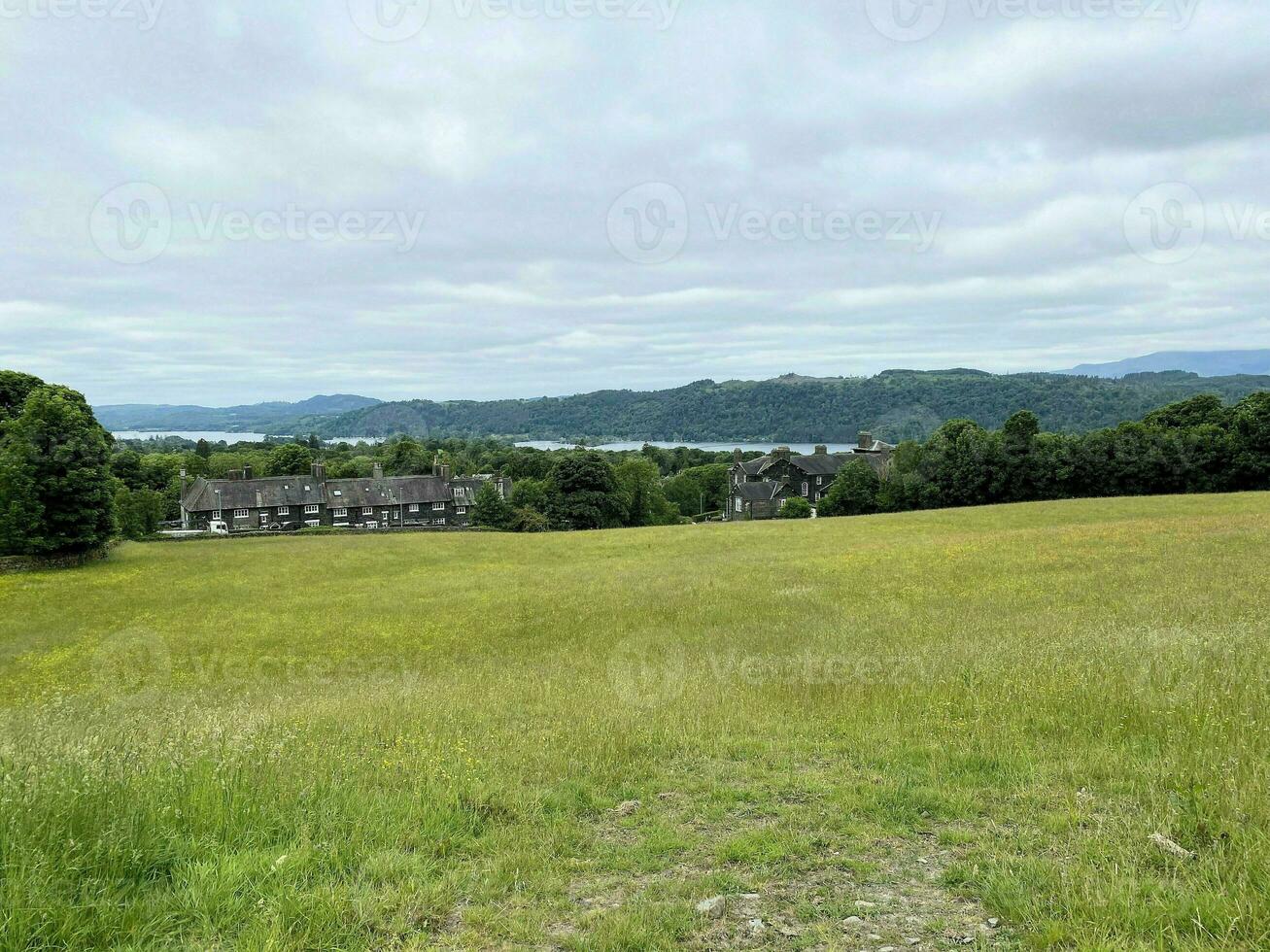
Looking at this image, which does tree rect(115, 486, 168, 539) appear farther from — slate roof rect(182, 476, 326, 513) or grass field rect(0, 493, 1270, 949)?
grass field rect(0, 493, 1270, 949)

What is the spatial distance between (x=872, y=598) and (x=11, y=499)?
1849 inches

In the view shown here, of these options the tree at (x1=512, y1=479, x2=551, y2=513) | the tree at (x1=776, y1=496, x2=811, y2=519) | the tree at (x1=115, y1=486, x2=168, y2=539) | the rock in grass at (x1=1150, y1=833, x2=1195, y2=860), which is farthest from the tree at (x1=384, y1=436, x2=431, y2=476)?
the rock in grass at (x1=1150, y1=833, x2=1195, y2=860)

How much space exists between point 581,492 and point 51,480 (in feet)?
163

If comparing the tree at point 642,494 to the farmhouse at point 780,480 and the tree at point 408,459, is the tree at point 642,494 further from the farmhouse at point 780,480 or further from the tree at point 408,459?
the tree at point 408,459

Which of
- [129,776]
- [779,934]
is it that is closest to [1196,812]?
[779,934]

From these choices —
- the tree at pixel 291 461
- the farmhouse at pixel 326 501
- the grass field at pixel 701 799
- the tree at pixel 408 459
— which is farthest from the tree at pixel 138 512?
the grass field at pixel 701 799

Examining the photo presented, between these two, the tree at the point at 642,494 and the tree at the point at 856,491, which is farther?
the tree at the point at 642,494

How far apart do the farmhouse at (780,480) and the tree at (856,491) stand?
17.4 m

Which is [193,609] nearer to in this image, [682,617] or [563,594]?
[563,594]

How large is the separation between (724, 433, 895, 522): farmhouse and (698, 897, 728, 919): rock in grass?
91.5 metres

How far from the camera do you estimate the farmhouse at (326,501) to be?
295ft

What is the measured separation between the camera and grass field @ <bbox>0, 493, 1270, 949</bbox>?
4.39 metres

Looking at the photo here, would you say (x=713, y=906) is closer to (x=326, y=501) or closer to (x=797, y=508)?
(x=797, y=508)

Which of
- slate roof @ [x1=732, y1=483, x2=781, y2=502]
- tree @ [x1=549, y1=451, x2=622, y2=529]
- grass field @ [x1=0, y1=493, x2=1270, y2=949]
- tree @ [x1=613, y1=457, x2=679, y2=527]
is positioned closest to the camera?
grass field @ [x1=0, y1=493, x2=1270, y2=949]
